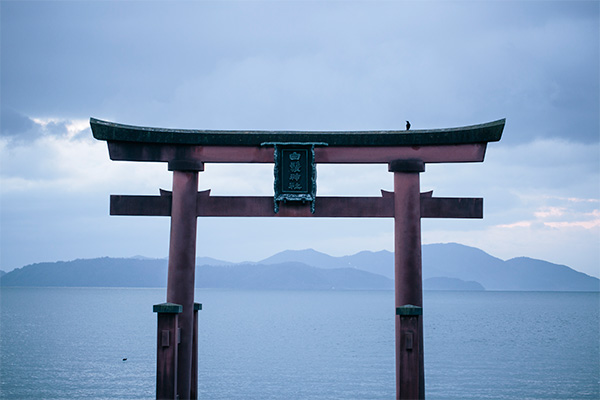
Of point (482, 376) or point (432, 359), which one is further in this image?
point (432, 359)

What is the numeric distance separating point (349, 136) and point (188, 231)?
123 inches

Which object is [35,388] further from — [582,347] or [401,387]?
[582,347]

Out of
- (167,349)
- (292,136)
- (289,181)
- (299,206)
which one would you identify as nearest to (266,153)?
(292,136)

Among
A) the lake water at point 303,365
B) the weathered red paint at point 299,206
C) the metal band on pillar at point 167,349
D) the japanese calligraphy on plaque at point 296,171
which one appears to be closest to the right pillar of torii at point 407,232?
the weathered red paint at point 299,206

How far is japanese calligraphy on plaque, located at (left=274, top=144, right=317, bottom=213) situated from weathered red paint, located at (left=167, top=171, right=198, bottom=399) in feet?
4.79

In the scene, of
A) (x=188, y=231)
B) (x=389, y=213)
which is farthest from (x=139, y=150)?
(x=389, y=213)

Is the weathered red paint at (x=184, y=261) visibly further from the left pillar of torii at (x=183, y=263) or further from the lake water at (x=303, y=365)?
the lake water at (x=303, y=365)

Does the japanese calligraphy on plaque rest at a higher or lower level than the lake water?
higher

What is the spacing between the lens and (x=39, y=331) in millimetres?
58812

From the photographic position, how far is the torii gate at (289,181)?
9953mm

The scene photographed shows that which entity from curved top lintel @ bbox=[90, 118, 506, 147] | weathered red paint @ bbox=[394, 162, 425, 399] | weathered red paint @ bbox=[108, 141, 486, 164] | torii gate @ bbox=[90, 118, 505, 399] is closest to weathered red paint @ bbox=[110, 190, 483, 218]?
torii gate @ bbox=[90, 118, 505, 399]

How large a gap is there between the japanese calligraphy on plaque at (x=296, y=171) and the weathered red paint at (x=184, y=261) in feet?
4.79

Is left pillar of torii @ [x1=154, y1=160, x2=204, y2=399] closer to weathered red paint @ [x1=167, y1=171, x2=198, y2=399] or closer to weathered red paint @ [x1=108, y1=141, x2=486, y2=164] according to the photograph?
weathered red paint @ [x1=167, y1=171, x2=198, y2=399]

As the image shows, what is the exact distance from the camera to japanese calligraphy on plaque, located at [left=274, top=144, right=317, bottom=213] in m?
10.0
